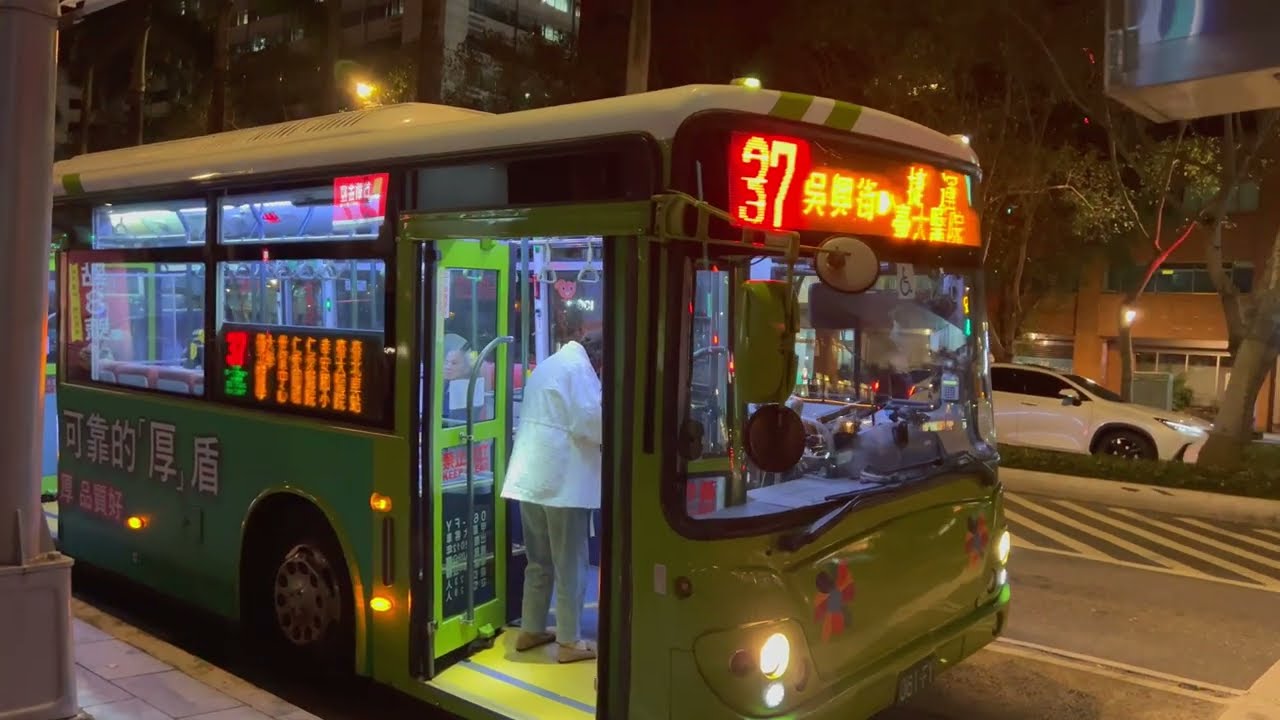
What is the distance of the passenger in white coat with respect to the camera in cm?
460

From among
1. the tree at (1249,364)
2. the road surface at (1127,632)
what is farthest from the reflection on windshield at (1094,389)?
the road surface at (1127,632)

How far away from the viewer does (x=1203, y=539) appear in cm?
988

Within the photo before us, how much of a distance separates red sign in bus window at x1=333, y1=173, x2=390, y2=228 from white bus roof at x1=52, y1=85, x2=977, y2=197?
0.35 feet

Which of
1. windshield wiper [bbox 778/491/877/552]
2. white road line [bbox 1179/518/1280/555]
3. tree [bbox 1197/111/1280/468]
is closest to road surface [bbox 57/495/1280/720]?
white road line [bbox 1179/518/1280/555]

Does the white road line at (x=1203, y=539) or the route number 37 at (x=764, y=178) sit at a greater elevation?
the route number 37 at (x=764, y=178)

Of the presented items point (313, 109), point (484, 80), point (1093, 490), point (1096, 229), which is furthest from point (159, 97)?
point (1093, 490)

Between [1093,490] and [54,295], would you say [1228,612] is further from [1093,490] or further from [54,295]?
[54,295]

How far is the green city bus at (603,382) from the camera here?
3543 millimetres

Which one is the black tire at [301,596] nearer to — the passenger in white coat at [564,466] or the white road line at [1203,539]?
the passenger in white coat at [564,466]

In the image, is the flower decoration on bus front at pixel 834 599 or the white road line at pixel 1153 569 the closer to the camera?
the flower decoration on bus front at pixel 834 599

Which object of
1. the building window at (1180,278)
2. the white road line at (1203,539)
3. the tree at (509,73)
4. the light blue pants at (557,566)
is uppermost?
the tree at (509,73)

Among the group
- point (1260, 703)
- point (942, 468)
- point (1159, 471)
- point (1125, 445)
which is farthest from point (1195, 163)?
point (942, 468)

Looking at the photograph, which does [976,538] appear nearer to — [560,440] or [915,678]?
[915,678]

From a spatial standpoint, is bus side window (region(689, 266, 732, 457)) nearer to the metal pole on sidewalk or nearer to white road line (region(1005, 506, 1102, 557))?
the metal pole on sidewalk
